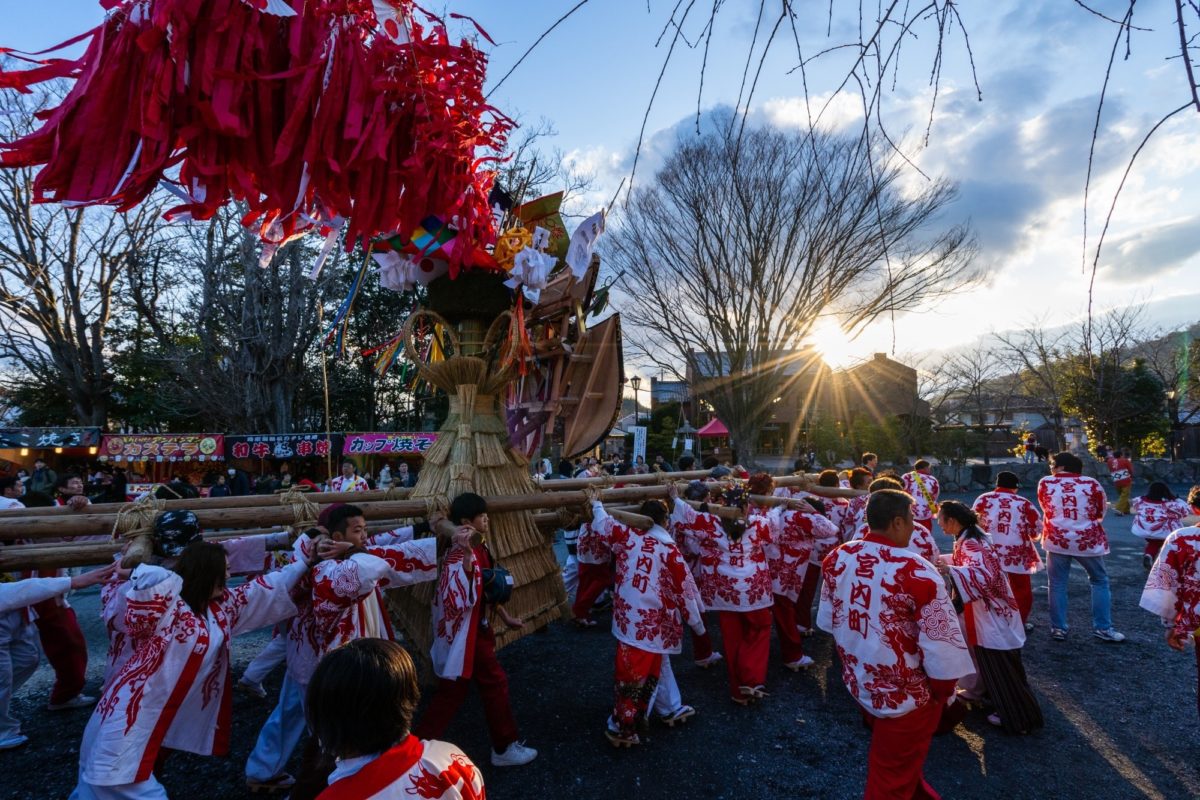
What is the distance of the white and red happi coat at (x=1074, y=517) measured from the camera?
17.7 ft

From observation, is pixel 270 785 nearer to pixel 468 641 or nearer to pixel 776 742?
pixel 468 641

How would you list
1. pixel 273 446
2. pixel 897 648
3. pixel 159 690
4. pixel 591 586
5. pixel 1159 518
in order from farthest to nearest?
1. pixel 273 446
2. pixel 1159 518
3. pixel 591 586
4. pixel 897 648
5. pixel 159 690

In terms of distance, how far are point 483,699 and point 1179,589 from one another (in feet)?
13.1

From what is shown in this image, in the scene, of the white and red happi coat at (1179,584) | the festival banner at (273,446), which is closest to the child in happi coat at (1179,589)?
the white and red happi coat at (1179,584)

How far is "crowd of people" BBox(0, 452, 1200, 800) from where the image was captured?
2.34 m

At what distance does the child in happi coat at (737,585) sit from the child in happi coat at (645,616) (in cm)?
41

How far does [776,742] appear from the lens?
12.3 feet

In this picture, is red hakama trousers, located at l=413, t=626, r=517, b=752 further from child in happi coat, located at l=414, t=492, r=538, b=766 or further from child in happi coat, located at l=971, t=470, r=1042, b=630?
child in happi coat, located at l=971, t=470, r=1042, b=630

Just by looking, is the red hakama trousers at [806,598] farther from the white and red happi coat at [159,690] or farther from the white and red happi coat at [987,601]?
the white and red happi coat at [159,690]

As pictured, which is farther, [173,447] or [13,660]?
[173,447]

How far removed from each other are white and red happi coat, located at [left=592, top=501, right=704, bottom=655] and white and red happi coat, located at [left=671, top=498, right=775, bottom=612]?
474 millimetres

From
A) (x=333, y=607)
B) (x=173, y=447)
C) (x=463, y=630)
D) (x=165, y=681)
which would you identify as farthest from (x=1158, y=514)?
(x=173, y=447)

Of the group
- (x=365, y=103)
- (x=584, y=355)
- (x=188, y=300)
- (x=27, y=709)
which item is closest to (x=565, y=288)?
(x=584, y=355)

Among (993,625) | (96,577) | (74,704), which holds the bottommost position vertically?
(74,704)
